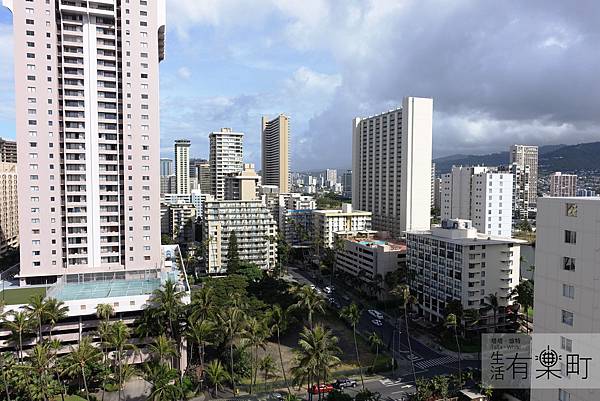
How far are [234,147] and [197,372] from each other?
374 ft

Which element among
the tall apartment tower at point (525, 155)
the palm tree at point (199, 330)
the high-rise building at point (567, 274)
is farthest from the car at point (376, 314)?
the tall apartment tower at point (525, 155)

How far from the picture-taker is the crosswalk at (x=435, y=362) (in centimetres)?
4154

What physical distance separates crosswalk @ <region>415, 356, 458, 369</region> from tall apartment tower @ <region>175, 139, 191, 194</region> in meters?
154

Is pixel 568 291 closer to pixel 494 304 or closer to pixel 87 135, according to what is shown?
pixel 494 304

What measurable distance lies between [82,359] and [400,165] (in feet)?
248

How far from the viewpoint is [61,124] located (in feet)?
156

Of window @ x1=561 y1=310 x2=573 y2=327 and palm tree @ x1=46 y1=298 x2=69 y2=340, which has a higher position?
window @ x1=561 y1=310 x2=573 y2=327

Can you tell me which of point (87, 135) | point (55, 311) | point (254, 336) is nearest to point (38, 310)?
point (55, 311)

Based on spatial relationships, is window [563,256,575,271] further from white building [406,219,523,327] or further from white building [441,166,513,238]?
white building [441,166,513,238]

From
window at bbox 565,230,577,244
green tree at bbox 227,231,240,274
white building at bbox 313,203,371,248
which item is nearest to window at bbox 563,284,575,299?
window at bbox 565,230,577,244

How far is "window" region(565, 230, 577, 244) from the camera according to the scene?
71.4 ft

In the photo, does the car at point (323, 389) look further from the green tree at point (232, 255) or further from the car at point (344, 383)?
the green tree at point (232, 255)

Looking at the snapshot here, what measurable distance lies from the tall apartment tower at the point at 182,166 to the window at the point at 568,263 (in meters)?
172

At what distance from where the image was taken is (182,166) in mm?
183750
